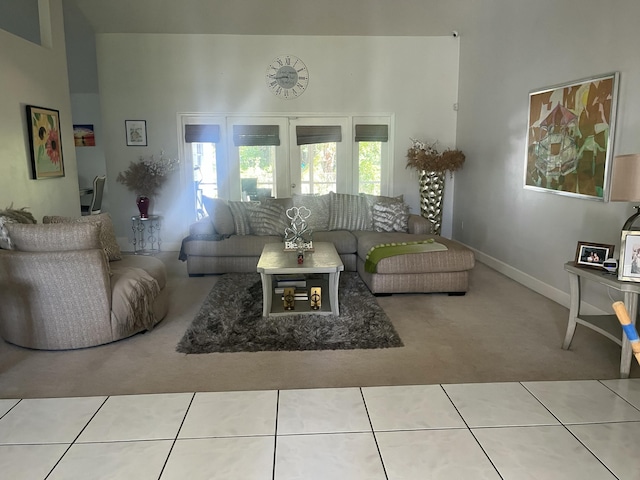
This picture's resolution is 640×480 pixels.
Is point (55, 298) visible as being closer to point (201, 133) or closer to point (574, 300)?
point (574, 300)

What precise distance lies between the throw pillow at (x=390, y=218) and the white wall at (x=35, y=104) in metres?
3.43

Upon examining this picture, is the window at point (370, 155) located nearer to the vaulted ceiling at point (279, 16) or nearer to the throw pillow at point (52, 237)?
the vaulted ceiling at point (279, 16)

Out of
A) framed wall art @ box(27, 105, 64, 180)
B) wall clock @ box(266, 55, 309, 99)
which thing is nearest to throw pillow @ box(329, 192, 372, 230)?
wall clock @ box(266, 55, 309, 99)

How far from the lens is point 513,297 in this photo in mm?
4637

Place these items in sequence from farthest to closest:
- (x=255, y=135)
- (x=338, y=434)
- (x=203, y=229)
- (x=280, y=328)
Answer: (x=255, y=135)
(x=203, y=229)
(x=280, y=328)
(x=338, y=434)

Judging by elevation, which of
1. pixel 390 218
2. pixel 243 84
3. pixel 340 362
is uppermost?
pixel 243 84

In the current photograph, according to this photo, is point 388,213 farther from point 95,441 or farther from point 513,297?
point 95,441

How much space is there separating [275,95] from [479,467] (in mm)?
5705

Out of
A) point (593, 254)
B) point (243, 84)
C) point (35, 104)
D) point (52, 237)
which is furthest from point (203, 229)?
point (593, 254)

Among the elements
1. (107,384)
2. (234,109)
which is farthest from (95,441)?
(234,109)

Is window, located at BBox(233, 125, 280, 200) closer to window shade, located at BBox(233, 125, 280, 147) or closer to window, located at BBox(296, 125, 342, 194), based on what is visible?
window shade, located at BBox(233, 125, 280, 147)

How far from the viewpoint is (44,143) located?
16.0 ft

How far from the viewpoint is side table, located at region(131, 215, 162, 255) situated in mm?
6855

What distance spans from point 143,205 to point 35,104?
2.02 metres
